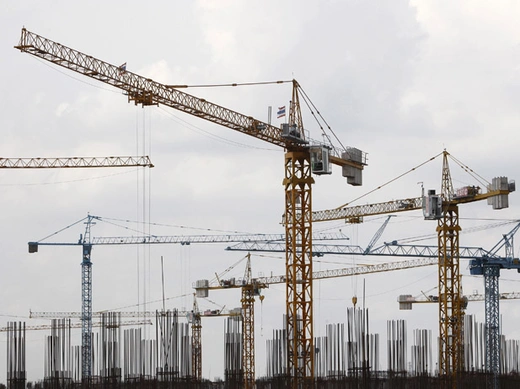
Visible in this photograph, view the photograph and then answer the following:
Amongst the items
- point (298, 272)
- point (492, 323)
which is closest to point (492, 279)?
point (492, 323)

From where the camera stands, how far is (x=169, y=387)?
72688mm

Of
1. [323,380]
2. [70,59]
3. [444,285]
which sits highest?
[70,59]

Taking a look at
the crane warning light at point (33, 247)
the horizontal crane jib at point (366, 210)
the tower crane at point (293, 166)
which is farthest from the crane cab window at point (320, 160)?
the crane warning light at point (33, 247)

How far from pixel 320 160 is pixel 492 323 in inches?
1574

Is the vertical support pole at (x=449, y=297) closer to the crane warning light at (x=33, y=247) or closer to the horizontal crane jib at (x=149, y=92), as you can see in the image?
the horizontal crane jib at (x=149, y=92)

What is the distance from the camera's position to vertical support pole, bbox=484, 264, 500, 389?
322 ft

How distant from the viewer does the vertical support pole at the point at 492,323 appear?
322 feet

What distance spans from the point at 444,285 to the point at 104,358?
1312 inches

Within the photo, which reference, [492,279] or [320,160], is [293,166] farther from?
[492,279]

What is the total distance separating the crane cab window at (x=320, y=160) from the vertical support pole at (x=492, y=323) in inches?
1171

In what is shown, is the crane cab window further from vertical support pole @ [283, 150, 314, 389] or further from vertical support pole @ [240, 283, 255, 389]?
vertical support pole @ [240, 283, 255, 389]

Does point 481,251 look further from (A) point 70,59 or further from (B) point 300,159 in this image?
(A) point 70,59

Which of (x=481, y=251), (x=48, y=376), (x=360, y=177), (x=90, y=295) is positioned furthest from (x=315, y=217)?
(x=48, y=376)

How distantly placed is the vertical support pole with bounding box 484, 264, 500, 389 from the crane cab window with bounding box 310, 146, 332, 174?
29.7 m
